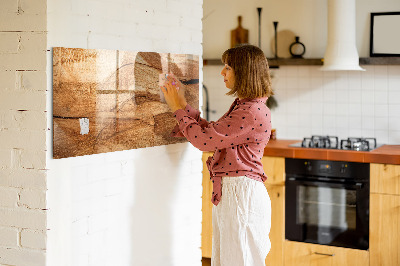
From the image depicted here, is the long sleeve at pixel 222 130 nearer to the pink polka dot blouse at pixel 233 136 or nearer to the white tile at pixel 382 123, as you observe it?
the pink polka dot blouse at pixel 233 136

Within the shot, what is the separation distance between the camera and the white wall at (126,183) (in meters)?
2.25

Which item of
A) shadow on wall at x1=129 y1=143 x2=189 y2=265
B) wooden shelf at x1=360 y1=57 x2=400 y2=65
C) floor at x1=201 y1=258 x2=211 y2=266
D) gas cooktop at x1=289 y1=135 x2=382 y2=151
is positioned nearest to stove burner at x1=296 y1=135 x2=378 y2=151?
gas cooktop at x1=289 y1=135 x2=382 y2=151

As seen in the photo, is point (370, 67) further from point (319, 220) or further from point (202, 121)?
point (202, 121)

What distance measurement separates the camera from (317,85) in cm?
476

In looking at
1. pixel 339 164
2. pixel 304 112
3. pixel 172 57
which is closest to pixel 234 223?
pixel 172 57

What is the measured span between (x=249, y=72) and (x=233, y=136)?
0.98ft

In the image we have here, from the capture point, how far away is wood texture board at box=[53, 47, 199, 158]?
87.4 inches

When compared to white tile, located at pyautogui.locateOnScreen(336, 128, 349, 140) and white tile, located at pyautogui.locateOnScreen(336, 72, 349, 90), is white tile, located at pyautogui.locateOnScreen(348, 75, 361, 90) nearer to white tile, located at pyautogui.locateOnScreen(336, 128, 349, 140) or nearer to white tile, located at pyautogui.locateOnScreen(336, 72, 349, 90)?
white tile, located at pyautogui.locateOnScreen(336, 72, 349, 90)

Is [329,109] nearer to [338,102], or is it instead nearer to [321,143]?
[338,102]

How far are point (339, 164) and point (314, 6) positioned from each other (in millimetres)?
1418

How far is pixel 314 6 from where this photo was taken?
4734mm

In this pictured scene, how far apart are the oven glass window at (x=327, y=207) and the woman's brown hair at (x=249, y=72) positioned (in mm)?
1691

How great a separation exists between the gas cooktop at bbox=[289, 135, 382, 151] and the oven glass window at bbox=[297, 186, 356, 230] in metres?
0.32

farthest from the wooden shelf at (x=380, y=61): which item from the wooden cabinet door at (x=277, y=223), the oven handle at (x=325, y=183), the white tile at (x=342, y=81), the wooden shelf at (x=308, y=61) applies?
the wooden cabinet door at (x=277, y=223)
